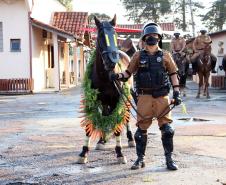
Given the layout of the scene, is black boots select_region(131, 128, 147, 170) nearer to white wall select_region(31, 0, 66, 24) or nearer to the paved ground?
the paved ground

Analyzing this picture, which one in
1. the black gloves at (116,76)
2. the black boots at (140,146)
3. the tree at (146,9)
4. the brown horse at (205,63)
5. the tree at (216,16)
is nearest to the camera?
the black gloves at (116,76)

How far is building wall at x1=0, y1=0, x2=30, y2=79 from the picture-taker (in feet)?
86.7

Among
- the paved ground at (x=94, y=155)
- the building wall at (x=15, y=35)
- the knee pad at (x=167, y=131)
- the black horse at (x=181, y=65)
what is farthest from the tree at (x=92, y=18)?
the building wall at (x=15, y=35)

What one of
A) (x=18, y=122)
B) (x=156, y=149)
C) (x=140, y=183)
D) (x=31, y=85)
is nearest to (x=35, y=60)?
(x=31, y=85)

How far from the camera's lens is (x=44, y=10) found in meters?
30.1

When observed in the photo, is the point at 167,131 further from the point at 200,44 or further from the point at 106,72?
the point at 200,44

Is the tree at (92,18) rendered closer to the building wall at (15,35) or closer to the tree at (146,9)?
the building wall at (15,35)

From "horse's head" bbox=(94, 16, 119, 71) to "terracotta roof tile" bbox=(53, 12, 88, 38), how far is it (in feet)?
74.7

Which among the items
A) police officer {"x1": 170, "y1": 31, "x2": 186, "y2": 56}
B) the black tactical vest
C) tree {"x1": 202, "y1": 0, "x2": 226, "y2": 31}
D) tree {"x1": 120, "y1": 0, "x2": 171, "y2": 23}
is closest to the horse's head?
the black tactical vest

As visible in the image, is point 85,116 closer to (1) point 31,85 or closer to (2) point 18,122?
(2) point 18,122

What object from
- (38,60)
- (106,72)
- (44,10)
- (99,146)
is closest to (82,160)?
(99,146)

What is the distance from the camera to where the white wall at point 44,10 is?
2786 cm

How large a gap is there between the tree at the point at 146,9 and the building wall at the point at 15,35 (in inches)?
1783

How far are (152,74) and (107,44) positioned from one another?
0.86 m
